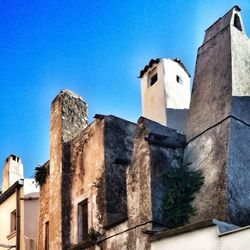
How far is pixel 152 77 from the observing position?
2103cm

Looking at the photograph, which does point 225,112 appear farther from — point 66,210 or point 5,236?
point 5,236

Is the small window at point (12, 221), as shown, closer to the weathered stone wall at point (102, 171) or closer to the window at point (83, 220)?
the weathered stone wall at point (102, 171)

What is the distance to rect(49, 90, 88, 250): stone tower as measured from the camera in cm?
1617

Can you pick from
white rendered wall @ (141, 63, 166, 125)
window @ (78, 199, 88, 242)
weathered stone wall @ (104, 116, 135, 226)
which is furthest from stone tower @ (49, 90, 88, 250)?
white rendered wall @ (141, 63, 166, 125)

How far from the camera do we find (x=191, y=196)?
474 inches

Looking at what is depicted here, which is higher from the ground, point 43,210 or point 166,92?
point 166,92

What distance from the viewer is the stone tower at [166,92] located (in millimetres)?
19312

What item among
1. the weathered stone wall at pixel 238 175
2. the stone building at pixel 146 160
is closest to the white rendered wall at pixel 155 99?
the stone building at pixel 146 160

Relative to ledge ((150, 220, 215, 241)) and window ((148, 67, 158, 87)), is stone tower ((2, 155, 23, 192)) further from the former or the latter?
ledge ((150, 220, 215, 241))

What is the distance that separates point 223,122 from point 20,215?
10.9 meters

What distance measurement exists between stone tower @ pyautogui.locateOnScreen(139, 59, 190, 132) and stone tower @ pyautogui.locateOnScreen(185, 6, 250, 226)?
4.97m

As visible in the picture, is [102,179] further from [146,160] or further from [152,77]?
[152,77]

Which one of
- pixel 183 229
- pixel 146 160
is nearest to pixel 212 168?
pixel 146 160

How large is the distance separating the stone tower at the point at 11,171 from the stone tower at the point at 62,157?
754cm
